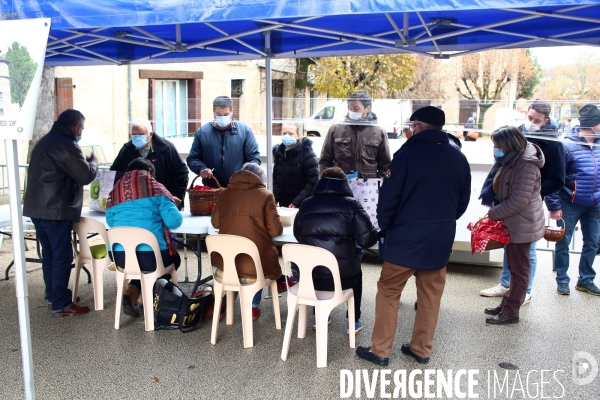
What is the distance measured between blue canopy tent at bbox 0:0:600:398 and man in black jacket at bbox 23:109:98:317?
82 centimetres

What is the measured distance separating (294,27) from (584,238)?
130 inches

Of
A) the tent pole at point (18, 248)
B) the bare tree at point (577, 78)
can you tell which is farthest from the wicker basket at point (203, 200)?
the bare tree at point (577, 78)

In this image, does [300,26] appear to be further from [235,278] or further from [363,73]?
[363,73]

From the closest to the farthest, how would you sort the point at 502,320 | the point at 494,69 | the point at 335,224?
the point at 335,224 < the point at 502,320 < the point at 494,69

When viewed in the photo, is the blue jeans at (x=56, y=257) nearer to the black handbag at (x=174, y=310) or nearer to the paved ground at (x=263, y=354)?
the paved ground at (x=263, y=354)

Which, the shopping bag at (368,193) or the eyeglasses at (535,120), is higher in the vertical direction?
the eyeglasses at (535,120)

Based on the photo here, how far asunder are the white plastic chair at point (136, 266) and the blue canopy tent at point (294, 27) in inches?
59.2

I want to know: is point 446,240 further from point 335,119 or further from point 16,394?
point 16,394

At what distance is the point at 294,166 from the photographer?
5.61 metres

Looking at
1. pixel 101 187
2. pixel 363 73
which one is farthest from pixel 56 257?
pixel 363 73

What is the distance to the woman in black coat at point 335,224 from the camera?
4020 mm

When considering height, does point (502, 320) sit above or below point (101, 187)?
below

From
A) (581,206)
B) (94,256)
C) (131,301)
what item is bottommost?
(131,301)

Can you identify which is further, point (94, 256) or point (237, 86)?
point (237, 86)
